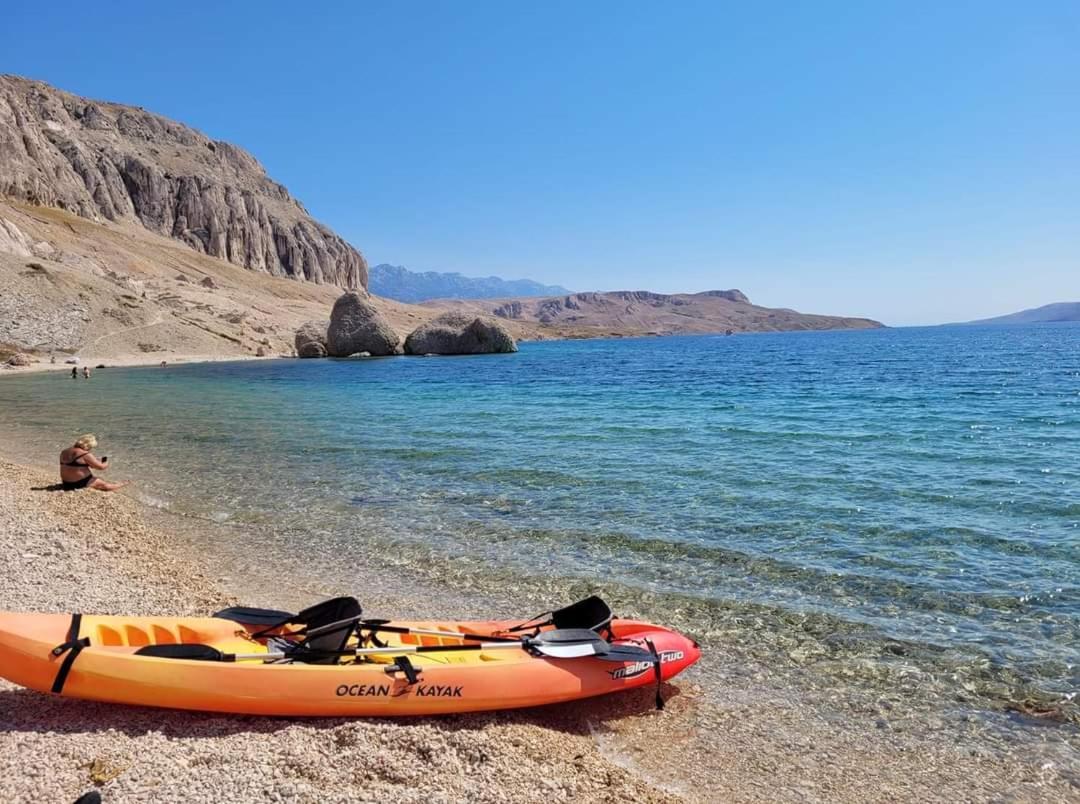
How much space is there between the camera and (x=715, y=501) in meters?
12.4

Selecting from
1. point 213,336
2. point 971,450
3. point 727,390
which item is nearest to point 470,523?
point 971,450

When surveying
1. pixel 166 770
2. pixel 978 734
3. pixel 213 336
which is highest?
pixel 213 336

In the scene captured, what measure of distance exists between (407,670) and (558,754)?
1.28 m

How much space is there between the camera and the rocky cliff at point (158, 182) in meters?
111

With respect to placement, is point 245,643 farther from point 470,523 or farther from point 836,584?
point 836,584

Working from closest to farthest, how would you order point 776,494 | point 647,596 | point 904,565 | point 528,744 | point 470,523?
point 528,744
point 647,596
point 904,565
point 470,523
point 776,494

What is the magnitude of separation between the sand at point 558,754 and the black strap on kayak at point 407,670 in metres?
0.32

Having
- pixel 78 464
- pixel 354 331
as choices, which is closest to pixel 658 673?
pixel 78 464

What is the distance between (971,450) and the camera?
1688 centimetres

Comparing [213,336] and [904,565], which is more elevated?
[213,336]

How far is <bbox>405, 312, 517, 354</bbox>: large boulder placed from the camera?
244 ft

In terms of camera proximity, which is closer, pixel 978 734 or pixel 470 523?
pixel 978 734

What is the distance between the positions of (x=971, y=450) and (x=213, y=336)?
70674 mm

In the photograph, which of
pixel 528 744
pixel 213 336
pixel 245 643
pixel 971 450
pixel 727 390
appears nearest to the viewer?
pixel 528 744
